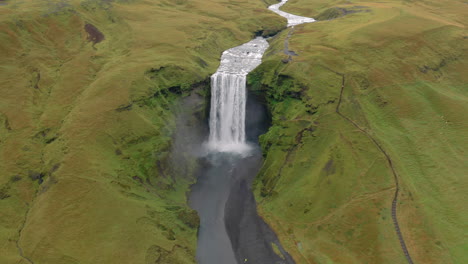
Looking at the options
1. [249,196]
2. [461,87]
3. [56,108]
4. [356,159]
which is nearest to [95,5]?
[56,108]

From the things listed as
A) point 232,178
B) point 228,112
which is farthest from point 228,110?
point 232,178

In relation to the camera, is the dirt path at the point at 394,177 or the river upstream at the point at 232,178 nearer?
the dirt path at the point at 394,177

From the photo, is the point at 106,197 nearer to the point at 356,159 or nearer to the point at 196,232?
the point at 196,232

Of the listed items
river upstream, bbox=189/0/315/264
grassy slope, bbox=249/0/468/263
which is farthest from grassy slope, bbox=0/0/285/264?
grassy slope, bbox=249/0/468/263

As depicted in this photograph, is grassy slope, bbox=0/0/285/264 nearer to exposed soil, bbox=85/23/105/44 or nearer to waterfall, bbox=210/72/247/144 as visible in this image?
exposed soil, bbox=85/23/105/44

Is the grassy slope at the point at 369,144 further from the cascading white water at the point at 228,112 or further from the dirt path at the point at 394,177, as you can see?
the cascading white water at the point at 228,112

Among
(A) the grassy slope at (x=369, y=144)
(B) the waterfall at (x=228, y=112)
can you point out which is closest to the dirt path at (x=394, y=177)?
(A) the grassy slope at (x=369, y=144)
